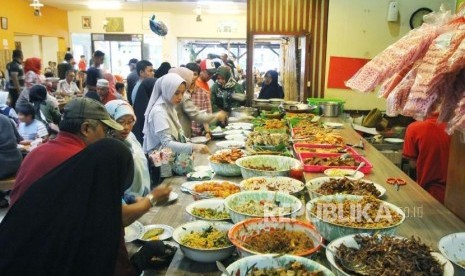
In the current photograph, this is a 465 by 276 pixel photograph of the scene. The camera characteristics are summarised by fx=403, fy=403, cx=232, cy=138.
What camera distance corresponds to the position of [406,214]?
2154 mm

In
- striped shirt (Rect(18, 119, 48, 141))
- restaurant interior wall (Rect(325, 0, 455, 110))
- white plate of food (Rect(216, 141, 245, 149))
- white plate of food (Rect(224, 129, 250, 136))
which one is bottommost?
striped shirt (Rect(18, 119, 48, 141))

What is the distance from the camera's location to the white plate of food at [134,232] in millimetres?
2127

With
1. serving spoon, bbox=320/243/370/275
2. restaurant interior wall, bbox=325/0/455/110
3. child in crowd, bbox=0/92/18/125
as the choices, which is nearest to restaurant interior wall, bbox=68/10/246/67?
child in crowd, bbox=0/92/18/125

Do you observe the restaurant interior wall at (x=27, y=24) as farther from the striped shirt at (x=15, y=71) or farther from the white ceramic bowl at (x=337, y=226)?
the white ceramic bowl at (x=337, y=226)

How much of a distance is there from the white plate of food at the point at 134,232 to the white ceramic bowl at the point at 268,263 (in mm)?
834

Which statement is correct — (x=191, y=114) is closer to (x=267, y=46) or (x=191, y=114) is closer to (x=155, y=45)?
(x=267, y=46)

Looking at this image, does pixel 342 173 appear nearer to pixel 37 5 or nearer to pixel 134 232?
pixel 134 232

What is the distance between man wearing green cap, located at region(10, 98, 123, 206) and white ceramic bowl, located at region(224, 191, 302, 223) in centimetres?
73

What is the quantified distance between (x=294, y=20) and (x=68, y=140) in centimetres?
550

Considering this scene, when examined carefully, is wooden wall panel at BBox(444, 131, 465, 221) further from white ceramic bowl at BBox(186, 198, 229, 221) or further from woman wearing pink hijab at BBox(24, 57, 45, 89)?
woman wearing pink hijab at BBox(24, 57, 45, 89)

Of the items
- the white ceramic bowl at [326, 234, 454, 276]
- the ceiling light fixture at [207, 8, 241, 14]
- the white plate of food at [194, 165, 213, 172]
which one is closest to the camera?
the white ceramic bowl at [326, 234, 454, 276]

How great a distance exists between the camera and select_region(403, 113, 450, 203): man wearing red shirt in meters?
3.20

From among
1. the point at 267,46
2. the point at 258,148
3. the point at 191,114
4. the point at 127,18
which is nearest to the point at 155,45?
the point at 127,18

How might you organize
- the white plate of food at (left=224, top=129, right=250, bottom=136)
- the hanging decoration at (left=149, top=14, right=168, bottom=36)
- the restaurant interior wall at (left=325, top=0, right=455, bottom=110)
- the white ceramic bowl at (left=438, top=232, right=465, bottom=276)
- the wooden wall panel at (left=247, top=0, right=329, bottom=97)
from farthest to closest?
1. the hanging decoration at (left=149, top=14, right=168, bottom=36)
2. the wooden wall panel at (left=247, top=0, right=329, bottom=97)
3. the restaurant interior wall at (left=325, top=0, right=455, bottom=110)
4. the white plate of food at (left=224, top=129, right=250, bottom=136)
5. the white ceramic bowl at (left=438, top=232, right=465, bottom=276)
